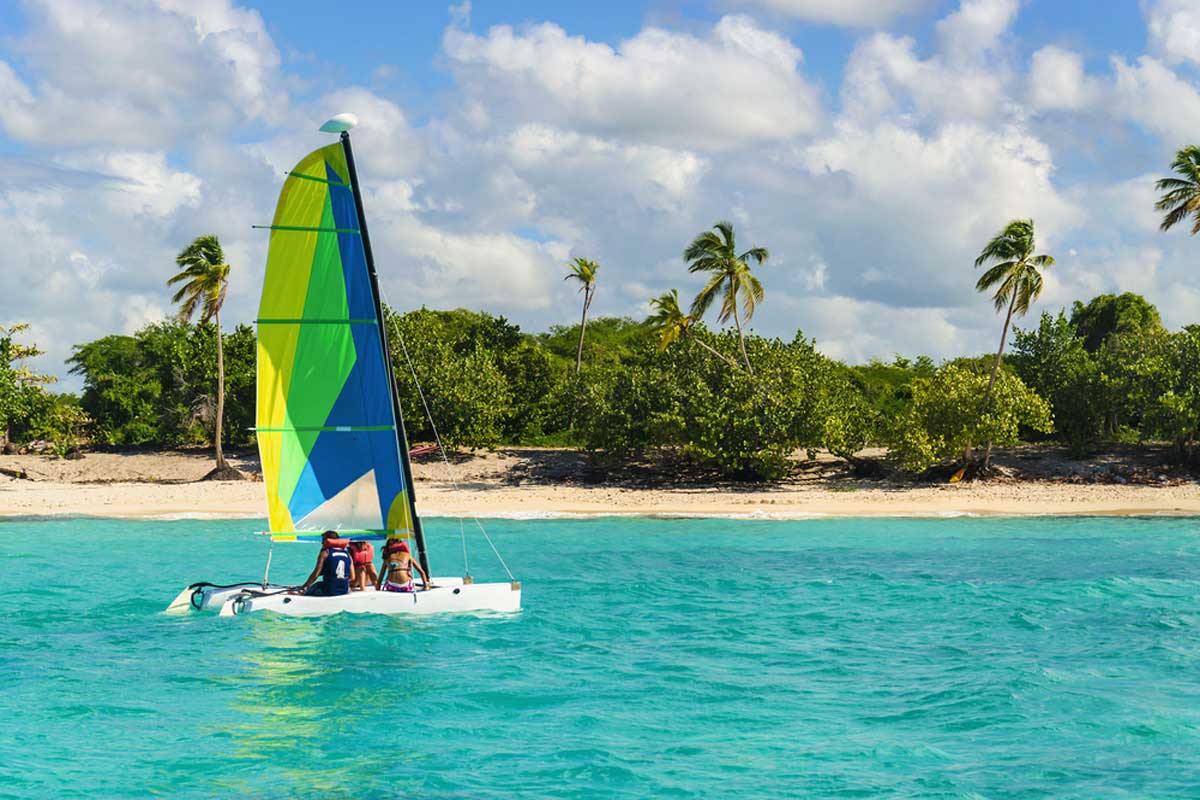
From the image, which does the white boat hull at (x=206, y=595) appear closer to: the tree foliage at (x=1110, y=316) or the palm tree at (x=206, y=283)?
the palm tree at (x=206, y=283)

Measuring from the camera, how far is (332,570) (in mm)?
16766

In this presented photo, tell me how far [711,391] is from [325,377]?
2542 cm

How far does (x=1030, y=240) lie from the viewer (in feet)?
124

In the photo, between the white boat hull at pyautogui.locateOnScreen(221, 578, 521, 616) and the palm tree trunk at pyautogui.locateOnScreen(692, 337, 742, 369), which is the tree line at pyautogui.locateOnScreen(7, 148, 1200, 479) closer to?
the palm tree trunk at pyautogui.locateOnScreen(692, 337, 742, 369)

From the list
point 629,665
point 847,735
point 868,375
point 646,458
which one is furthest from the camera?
point 868,375

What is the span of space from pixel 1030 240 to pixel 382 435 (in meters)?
28.2

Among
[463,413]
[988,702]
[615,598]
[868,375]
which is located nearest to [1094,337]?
[868,375]

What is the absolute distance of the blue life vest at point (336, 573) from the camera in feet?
54.9

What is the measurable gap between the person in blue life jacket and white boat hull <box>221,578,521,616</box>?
159 mm

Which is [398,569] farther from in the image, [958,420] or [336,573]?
[958,420]

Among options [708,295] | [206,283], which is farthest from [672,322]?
[206,283]

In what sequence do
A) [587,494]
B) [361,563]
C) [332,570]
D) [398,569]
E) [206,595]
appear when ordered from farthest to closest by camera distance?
[587,494], [206,595], [361,563], [398,569], [332,570]

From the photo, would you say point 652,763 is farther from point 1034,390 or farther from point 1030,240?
point 1034,390

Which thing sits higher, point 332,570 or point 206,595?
point 332,570
